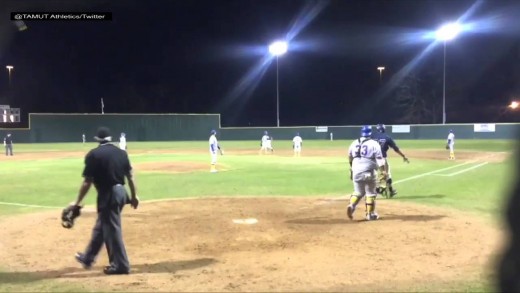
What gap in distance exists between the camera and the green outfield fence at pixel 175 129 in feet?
167

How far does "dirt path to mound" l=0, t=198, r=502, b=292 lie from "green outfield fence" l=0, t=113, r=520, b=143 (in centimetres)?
4277

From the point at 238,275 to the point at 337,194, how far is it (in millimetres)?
8531

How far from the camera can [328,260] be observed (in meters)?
6.89

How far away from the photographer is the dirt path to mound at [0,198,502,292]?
5980mm

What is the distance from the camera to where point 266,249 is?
Result: 7.63 meters

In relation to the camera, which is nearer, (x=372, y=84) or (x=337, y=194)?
(x=337, y=194)

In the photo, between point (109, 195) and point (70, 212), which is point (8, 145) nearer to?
point (70, 212)

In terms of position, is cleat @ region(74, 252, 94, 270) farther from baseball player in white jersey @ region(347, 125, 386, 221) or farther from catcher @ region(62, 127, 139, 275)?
baseball player in white jersey @ region(347, 125, 386, 221)

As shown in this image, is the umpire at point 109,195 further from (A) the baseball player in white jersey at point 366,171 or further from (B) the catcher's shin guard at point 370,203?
(B) the catcher's shin guard at point 370,203

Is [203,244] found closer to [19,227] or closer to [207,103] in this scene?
[19,227]

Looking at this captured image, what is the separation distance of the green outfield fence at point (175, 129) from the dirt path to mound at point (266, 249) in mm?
42774

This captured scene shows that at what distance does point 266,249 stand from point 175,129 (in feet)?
172

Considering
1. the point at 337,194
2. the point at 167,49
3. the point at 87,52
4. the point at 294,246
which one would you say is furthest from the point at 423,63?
the point at 294,246

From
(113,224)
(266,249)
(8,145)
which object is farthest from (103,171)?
(8,145)
